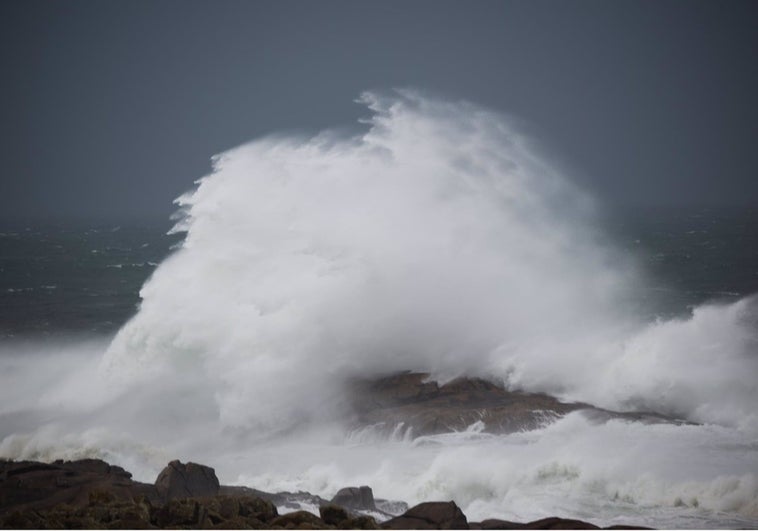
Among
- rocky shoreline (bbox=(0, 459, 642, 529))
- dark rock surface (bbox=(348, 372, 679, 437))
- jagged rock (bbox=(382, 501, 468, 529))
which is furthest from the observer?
dark rock surface (bbox=(348, 372, 679, 437))

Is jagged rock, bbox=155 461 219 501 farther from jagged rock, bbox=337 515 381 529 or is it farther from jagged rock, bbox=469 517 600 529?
jagged rock, bbox=469 517 600 529

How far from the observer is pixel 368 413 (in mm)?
15258

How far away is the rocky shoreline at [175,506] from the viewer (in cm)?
772

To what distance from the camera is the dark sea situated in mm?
29328

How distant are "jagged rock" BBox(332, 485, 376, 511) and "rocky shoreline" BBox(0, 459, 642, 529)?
0.6 inches

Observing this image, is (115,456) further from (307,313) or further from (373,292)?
(373,292)

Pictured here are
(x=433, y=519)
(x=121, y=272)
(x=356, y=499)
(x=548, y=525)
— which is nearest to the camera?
(x=548, y=525)

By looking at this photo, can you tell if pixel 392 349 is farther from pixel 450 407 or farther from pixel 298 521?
pixel 298 521

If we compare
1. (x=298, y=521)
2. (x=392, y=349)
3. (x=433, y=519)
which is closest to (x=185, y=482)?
(x=298, y=521)

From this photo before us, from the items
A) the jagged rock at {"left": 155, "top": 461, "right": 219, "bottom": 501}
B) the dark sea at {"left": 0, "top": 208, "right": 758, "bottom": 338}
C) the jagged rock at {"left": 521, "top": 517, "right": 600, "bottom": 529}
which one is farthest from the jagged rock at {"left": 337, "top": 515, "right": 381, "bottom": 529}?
the dark sea at {"left": 0, "top": 208, "right": 758, "bottom": 338}

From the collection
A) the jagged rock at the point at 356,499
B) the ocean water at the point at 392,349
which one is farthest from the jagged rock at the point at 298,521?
the ocean water at the point at 392,349

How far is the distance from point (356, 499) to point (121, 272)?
39.5 metres

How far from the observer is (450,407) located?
15266 mm

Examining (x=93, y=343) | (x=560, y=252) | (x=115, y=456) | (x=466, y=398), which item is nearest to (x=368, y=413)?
(x=466, y=398)
